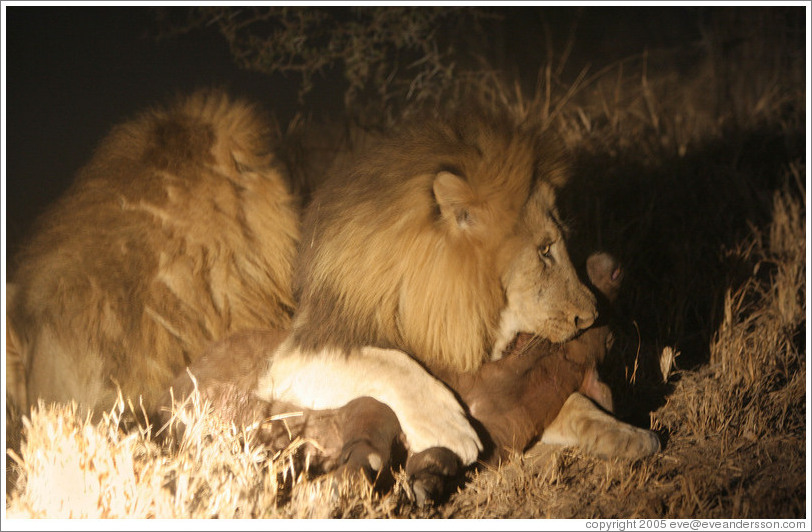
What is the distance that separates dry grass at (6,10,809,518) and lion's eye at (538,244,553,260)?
66 centimetres

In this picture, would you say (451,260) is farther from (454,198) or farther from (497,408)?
(497,408)

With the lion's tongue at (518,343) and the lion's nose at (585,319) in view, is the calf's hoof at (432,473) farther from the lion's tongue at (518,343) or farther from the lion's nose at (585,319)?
the lion's nose at (585,319)

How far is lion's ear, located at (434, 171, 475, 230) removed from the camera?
9.20 ft

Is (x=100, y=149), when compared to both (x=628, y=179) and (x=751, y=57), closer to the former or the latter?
(x=628, y=179)

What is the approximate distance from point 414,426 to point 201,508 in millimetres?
677

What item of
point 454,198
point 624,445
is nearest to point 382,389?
point 454,198

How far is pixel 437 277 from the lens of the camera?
283 cm

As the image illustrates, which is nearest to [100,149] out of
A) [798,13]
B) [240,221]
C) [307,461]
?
[240,221]

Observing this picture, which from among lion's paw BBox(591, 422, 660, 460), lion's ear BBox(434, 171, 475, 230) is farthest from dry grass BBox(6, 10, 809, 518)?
lion's ear BBox(434, 171, 475, 230)

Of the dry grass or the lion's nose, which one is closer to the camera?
the dry grass

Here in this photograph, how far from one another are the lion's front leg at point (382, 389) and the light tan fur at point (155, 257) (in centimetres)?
36

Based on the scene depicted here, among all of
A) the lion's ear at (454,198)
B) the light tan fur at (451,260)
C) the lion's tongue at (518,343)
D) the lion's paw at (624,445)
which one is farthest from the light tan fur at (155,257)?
the lion's paw at (624,445)

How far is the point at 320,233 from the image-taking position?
3082 mm

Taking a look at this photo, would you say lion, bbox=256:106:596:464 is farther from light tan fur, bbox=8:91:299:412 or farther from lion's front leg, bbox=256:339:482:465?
light tan fur, bbox=8:91:299:412
